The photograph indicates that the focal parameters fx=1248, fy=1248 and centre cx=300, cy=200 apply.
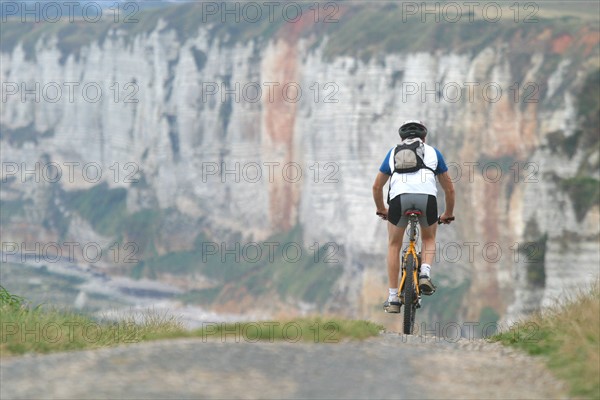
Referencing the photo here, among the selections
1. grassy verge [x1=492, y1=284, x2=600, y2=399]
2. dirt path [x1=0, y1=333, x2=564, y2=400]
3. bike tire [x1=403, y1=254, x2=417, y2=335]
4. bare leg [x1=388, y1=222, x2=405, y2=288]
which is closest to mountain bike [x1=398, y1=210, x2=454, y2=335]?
bike tire [x1=403, y1=254, x2=417, y2=335]

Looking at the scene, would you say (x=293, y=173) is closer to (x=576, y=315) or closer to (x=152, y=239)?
(x=152, y=239)

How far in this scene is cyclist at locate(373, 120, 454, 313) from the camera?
14.7 m

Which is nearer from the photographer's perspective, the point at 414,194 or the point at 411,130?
the point at 414,194

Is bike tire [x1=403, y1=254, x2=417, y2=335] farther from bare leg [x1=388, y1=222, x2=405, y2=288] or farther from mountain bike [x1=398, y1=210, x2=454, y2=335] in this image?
bare leg [x1=388, y1=222, x2=405, y2=288]

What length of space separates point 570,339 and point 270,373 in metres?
3.00

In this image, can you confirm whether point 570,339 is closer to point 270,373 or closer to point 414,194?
point 270,373

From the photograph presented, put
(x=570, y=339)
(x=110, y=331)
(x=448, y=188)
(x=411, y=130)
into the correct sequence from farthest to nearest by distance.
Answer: (x=448, y=188)
(x=411, y=130)
(x=110, y=331)
(x=570, y=339)

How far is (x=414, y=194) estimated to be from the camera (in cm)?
1467

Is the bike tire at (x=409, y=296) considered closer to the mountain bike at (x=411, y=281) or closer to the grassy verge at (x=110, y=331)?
the mountain bike at (x=411, y=281)

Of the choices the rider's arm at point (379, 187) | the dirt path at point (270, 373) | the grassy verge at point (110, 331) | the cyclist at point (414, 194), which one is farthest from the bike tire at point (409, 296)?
the dirt path at point (270, 373)

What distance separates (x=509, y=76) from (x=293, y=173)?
44.7m

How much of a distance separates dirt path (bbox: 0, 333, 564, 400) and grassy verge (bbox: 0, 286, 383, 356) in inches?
19.4

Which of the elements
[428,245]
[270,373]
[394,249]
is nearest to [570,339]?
[270,373]

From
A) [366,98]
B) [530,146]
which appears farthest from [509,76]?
[366,98]
